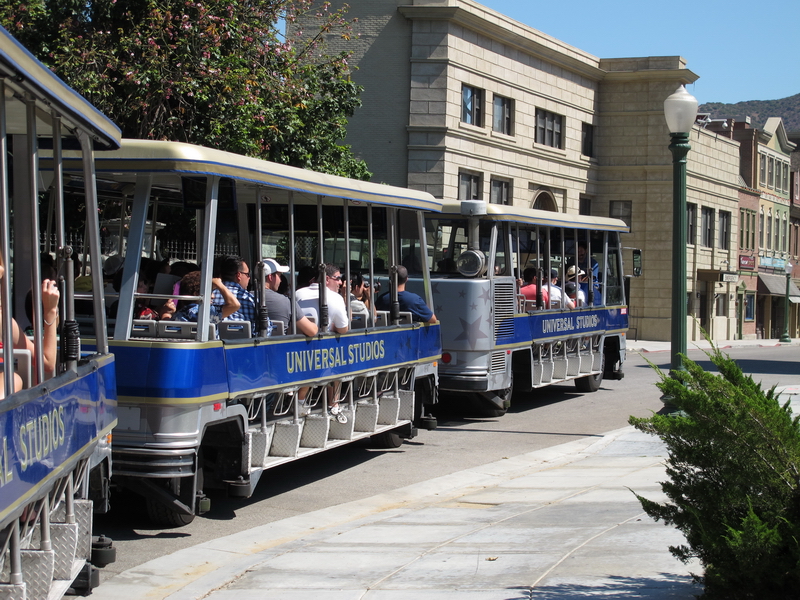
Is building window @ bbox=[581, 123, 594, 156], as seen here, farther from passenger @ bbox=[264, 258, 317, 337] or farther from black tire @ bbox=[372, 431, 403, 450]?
passenger @ bbox=[264, 258, 317, 337]

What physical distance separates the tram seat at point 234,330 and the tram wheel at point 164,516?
1.40 m

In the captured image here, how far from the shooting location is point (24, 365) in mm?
4395

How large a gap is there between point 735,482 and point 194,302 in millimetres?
4308

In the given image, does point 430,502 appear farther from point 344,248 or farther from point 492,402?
point 492,402

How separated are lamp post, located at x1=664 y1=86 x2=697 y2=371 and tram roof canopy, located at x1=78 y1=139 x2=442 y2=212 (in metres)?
4.84

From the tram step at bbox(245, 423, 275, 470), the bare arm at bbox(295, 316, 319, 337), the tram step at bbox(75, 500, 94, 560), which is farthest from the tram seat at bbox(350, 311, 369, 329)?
the tram step at bbox(75, 500, 94, 560)

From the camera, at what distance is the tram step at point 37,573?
4340 millimetres

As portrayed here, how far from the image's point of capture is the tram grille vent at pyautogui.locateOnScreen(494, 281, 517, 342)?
548 inches

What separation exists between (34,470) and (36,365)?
0.61m

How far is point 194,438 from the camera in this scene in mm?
7258

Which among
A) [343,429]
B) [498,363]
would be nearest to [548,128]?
[498,363]

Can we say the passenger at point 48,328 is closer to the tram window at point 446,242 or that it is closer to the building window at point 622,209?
the tram window at point 446,242

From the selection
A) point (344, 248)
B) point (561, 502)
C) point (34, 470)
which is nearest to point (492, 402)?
point (344, 248)

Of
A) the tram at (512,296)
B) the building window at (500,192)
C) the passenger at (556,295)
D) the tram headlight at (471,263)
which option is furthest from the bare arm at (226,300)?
the building window at (500,192)
